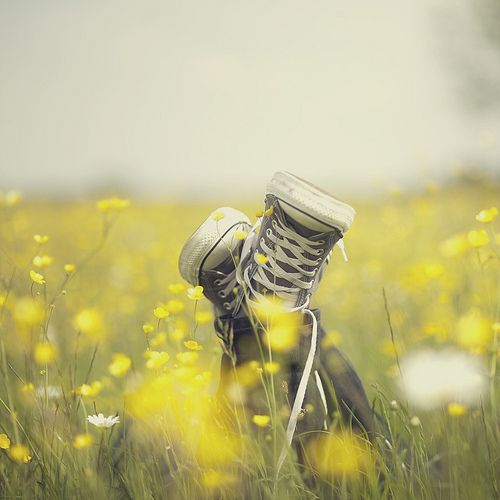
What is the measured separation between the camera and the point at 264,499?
1208 mm

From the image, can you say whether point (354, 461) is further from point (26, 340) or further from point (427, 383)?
point (26, 340)

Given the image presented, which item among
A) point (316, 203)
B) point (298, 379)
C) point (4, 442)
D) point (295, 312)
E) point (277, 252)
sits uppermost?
point (316, 203)

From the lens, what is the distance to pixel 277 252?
1374 mm

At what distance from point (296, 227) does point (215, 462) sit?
50 cm

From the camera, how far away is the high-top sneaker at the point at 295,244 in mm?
1275

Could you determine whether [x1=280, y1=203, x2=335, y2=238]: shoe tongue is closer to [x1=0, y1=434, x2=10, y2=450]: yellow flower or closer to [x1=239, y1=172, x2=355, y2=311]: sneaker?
[x1=239, y1=172, x2=355, y2=311]: sneaker

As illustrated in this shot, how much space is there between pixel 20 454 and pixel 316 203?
728mm

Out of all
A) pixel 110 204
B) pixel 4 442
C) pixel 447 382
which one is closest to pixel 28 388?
pixel 4 442

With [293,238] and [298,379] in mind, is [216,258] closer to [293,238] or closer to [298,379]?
[293,238]

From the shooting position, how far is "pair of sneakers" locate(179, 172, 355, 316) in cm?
129

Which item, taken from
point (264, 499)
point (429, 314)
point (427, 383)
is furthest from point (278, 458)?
point (429, 314)

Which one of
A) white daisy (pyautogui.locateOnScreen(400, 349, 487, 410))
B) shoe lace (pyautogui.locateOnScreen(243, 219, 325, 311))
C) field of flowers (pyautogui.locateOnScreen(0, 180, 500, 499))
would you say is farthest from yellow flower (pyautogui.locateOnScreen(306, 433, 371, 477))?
shoe lace (pyautogui.locateOnScreen(243, 219, 325, 311))

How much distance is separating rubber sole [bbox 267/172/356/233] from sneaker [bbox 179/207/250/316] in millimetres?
260

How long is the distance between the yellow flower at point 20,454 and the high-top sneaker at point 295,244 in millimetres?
500
